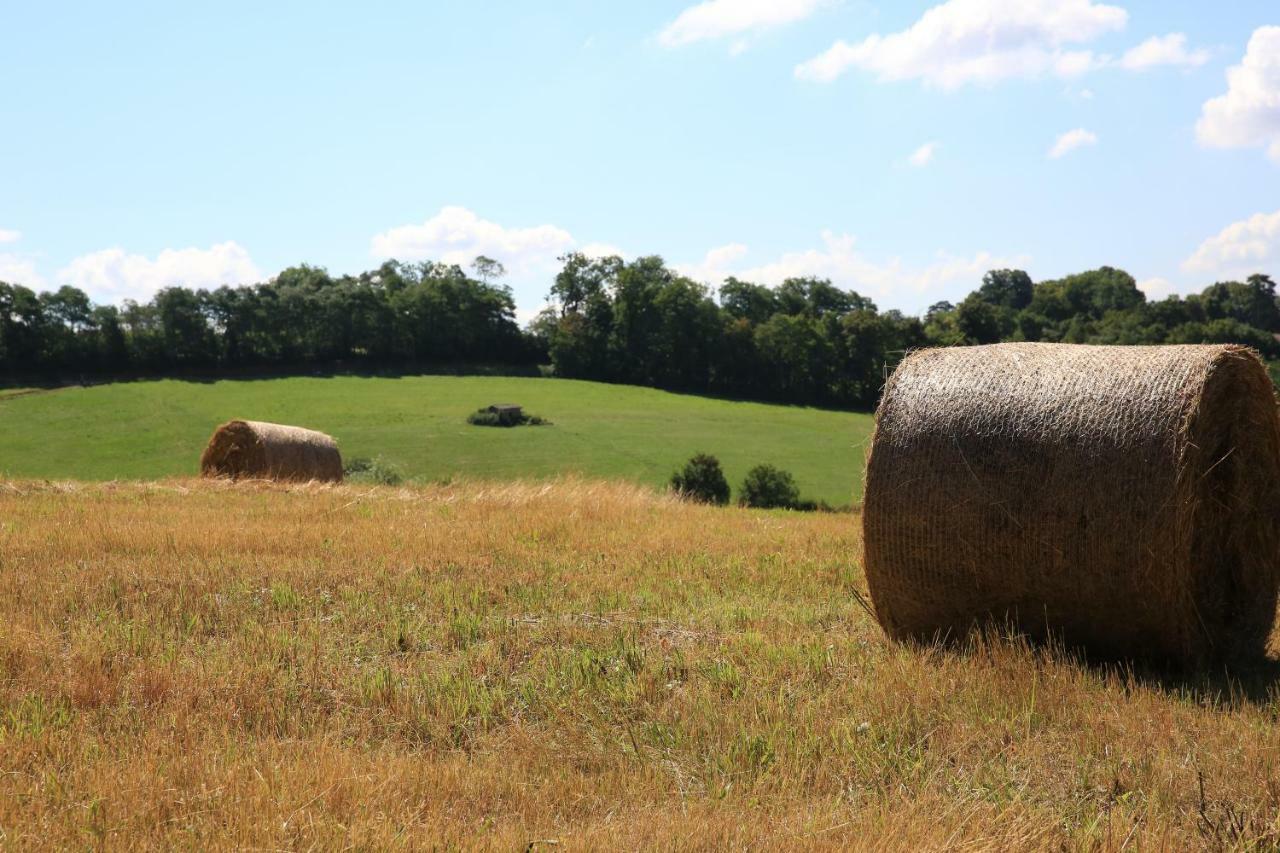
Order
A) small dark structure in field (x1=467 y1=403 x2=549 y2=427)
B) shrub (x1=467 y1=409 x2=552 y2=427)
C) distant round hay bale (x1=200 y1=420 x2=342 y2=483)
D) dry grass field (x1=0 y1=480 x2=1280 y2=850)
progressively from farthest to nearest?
small dark structure in field (x1=467 y1=403 x2=549 y2=427)
shrub (x1=467 y1=409 x2=552 y2=427)
distant round hay bale (x1=200 y1=420 x2=342 y2=483)
dry grass field (x1=0 y1=480 x2=1280 y2=850)

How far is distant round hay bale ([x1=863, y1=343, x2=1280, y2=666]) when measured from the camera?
7270mm

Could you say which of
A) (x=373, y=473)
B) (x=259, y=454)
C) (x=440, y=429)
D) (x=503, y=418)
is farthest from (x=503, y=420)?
(x=259, y=454)

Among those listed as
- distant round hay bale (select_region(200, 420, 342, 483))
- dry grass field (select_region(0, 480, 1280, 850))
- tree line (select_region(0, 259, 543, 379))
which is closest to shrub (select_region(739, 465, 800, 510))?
distant round hay bale (select_region(200, 420, 342, 483))

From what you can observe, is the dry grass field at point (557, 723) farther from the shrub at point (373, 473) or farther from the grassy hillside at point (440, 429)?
the grassy hillside at point (440, 429)

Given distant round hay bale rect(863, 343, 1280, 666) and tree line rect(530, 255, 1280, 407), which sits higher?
tree line rect(530, 255, 1280, 407)

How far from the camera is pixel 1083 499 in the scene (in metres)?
7.34

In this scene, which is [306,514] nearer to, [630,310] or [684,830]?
[684,830]

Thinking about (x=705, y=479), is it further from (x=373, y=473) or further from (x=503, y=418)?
(x=503, y=418)

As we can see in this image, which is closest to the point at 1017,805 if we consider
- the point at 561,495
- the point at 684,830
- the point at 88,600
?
the point at 684,830

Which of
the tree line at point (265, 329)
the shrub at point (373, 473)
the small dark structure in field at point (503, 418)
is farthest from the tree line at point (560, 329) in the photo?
the shrub at point (373, 473)

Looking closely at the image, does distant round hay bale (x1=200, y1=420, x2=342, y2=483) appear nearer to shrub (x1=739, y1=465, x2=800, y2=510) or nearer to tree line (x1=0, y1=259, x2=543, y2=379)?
shrub (x1=739, y1=465, x2=800, y2=510)

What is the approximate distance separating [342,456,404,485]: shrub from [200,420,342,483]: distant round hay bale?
25.3 feet

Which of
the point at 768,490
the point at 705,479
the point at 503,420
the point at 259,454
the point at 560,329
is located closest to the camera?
the point at 259,454

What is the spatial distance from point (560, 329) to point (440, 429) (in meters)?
33.9
